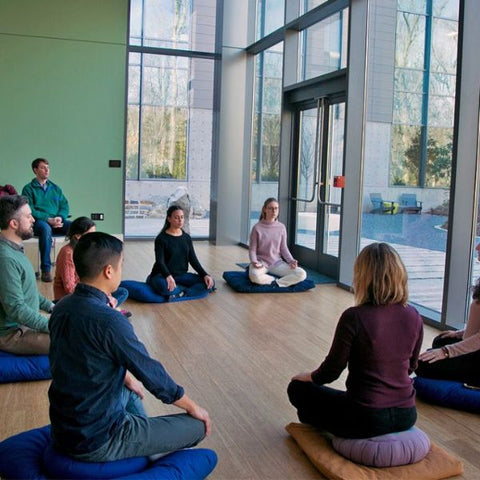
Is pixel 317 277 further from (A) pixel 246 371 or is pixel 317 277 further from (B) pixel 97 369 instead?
(B) pixel 97 369

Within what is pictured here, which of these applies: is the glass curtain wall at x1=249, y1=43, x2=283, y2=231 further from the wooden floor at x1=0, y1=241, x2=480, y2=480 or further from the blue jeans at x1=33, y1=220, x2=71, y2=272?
the blue jeans at x1=33, y1=220, x2=71, y2=272

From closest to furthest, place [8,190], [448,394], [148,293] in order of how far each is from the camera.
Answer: [448,394]
[148,293]
[8,190]

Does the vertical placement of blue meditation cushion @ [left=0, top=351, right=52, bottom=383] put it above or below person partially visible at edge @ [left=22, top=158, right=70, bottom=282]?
below

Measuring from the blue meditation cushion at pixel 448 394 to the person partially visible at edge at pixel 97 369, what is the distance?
5.54ft

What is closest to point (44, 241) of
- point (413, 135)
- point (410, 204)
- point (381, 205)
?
point (381, 205)

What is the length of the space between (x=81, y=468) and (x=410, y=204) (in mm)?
4180

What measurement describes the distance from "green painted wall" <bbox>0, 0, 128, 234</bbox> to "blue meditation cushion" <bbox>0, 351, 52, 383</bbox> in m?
5.70

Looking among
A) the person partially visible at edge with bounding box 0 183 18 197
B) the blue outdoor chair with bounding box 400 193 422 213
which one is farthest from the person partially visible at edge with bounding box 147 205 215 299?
the person partially visible at edge with bounding box 0 183 18 197

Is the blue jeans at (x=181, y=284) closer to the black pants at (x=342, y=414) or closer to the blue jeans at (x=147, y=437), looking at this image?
the black pants at (x=342, y=414)

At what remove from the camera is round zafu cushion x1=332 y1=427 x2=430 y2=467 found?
2604 mm

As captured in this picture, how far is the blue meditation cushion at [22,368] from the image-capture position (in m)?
3.58

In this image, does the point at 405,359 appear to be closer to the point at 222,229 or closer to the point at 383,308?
the point at 383,308

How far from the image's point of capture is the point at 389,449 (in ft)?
8.55

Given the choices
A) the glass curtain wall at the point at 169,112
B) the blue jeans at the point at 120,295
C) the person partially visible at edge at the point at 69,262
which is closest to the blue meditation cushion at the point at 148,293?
the blue jeans at the point at 120,295
